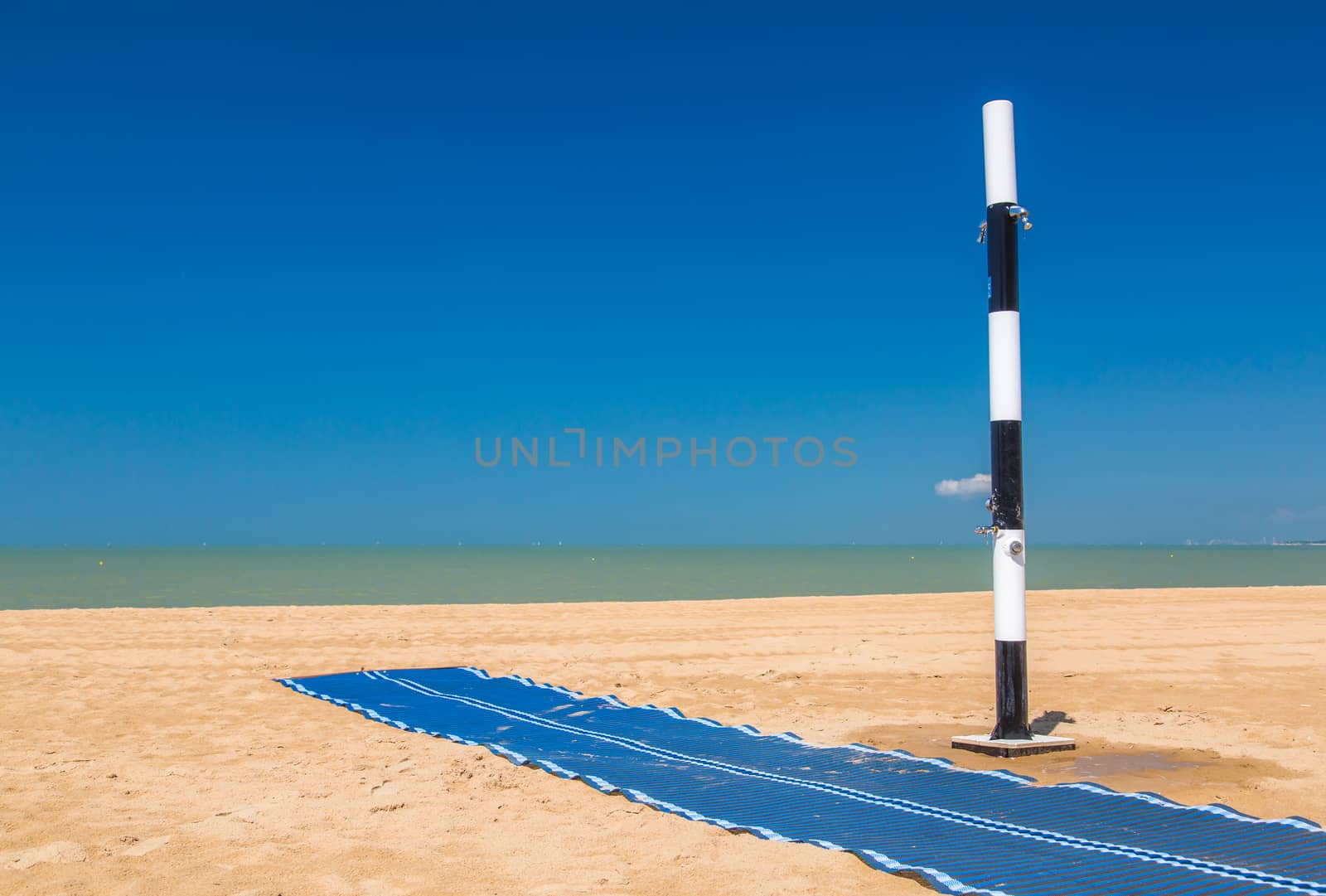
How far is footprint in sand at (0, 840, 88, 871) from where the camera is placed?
4195 millimetres

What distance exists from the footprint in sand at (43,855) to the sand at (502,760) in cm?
1

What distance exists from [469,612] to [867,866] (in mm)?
16130

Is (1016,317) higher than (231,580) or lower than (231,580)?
higher

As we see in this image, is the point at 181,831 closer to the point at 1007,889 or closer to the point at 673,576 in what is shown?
the point at 1007,889

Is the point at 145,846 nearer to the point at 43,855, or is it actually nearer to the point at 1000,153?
the point at 43,855

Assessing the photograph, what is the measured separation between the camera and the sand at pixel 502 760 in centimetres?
417

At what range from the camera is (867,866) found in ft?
13.3

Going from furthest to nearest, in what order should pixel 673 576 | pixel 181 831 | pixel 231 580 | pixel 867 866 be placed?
pixel 673 576 < pixel 231 580 < pixel 181 831 < pixel 867 866

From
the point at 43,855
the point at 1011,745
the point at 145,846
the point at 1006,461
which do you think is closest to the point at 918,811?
the point at 1011,745

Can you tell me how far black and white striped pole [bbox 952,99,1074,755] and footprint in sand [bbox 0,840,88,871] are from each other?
190 inches

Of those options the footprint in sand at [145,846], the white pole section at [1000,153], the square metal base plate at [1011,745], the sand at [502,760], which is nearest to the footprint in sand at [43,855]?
the sand at [502,760]

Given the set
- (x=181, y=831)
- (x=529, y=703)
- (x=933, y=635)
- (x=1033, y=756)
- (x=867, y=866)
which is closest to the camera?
(x=867, y=866)

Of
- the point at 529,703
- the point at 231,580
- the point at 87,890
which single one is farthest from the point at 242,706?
the point at 231,580

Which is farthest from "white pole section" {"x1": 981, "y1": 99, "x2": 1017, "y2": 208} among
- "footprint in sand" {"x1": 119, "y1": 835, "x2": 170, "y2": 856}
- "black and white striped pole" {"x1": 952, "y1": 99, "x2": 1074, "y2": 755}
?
"footprint in sand" {"x1": 119, "y1": 835, "x2": 170, "y2": 856}
